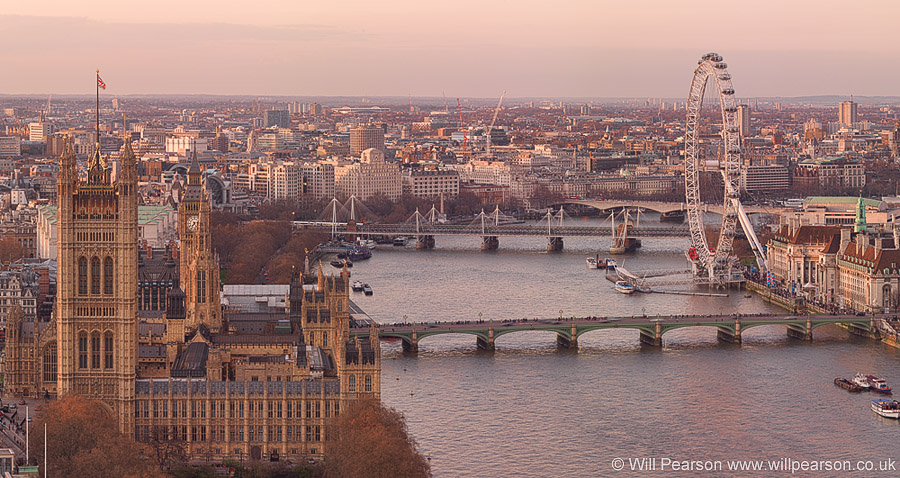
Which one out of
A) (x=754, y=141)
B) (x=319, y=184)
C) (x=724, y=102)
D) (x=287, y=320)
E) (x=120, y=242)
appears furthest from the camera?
(x=754, y=141)

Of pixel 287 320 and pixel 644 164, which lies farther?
pixel 644 164

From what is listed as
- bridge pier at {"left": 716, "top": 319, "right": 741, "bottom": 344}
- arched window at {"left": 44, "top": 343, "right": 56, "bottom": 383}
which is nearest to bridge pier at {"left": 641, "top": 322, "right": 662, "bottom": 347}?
bridge pier at {"left": 716, "top": 319, "right": 741, "bottom": 344}

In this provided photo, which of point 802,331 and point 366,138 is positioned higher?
point 366,138

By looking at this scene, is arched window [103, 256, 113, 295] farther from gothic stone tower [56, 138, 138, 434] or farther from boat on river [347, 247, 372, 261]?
boat on river [347, 247, 372, 261]

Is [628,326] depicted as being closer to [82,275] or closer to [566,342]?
[566,342]

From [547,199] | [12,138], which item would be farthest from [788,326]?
[12,138]

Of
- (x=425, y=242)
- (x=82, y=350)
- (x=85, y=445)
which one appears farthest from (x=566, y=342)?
(x=425, y=242)

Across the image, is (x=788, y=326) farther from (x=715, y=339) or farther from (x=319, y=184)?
(x=319, y=184)
